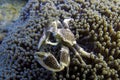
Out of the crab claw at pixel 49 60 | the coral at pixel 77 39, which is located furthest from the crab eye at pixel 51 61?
the coral at pixel 77 39

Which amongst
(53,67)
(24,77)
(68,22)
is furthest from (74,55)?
(24,77)

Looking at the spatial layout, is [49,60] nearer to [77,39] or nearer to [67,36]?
[67,36]

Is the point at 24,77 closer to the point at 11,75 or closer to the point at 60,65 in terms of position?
the point at 11,75

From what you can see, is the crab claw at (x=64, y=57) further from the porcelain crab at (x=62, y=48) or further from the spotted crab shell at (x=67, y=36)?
the spotted crab shell at (x=67, y=36)

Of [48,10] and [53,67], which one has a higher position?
[48,10]

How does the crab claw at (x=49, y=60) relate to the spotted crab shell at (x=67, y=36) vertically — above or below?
below

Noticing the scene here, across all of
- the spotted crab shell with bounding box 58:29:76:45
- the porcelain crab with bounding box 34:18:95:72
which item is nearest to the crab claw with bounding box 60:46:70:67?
the porcelain crab with bounding box 34:18:95:72

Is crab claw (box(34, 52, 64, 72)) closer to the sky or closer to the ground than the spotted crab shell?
closer to the ground

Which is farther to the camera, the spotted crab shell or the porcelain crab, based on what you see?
the spotted crab shell

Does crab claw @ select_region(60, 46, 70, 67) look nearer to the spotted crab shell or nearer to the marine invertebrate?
the marine invertebrate
